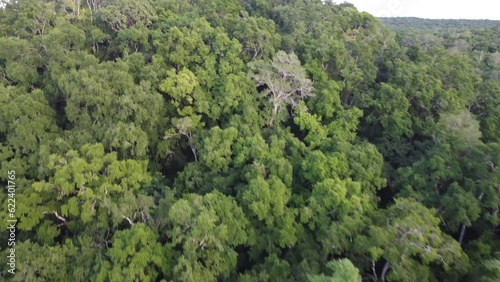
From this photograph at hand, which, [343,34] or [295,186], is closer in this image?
[295,186]

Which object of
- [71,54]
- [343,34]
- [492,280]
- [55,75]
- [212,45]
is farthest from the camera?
[343,34]

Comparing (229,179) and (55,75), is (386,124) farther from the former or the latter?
(55,75)

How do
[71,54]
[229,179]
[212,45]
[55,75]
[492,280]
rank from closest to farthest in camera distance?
1. [492,280]
2. [229,179]
3. [55,75]
4. [71,54]
5. [212,45]

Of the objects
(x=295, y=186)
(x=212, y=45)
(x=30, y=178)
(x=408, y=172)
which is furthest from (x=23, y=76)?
(x=408, y=172)

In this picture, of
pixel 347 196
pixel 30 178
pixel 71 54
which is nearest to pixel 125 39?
pixel 71 54

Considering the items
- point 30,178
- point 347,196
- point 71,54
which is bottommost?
point 30,178

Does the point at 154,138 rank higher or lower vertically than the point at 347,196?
lower
